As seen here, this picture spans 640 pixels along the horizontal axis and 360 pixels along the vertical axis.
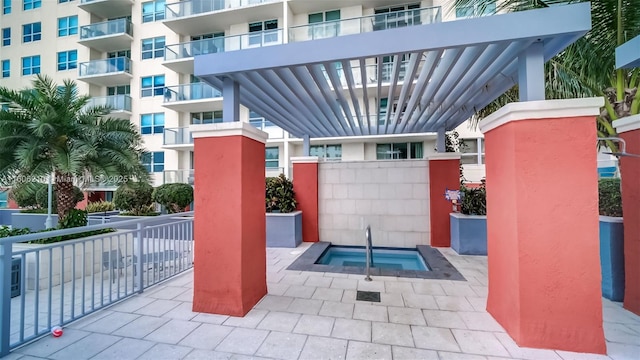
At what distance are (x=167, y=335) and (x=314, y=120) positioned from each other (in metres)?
4.40

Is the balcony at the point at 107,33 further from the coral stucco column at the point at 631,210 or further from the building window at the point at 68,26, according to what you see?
the coral stucco column at the point at 631,210

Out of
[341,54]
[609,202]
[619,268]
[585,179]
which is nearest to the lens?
[585,179]

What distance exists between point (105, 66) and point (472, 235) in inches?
824

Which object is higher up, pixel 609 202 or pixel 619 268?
pixel 609 202

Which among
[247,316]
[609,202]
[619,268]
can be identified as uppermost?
[609,202]

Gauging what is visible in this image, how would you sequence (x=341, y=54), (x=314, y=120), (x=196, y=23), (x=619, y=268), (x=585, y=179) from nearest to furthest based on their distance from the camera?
1. (x=585, y=179)
2. (x=341, y=54)
3. (x=619, y=268)
4. (x=314, y=120)
5. (x=196, y=23)

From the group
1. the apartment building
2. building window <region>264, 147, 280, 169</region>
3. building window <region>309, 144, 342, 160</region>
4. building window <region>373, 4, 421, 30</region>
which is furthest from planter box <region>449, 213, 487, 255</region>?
building window <region>264, 147, 280, 169</region>

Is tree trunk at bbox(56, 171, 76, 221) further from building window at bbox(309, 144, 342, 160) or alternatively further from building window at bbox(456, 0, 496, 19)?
building window at bbox(309, 144, 342, 160)

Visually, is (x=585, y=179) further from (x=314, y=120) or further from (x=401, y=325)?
(x=314, y=120)

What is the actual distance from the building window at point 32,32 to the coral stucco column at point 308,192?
894 inches

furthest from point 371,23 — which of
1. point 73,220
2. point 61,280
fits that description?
point 61,280

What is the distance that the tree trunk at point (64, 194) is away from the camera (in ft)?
17.4

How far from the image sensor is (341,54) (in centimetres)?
271

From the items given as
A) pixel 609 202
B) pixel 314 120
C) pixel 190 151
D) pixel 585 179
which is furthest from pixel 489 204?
pixel 190 151
